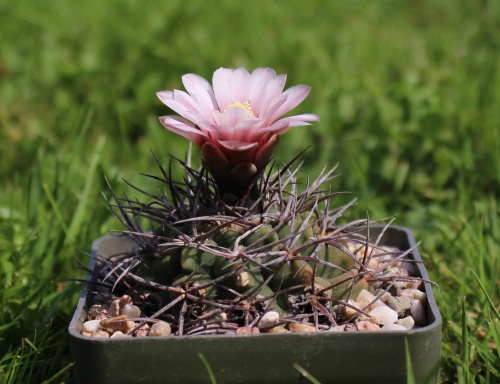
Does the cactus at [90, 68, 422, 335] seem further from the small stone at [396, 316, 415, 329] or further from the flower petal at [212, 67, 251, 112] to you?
the small stone at [396, 316, 415, 329]

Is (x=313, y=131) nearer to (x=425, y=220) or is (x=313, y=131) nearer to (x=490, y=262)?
(x=425, y=220)

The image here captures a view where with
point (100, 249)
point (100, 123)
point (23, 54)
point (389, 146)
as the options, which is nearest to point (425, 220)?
point (389, 146)

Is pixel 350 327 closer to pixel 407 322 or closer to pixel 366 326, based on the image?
pixel 366 326

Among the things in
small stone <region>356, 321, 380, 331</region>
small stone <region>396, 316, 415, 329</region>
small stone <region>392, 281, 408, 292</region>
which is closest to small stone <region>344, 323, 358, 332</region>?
small stone <region>356, 321, 380, 331</region>

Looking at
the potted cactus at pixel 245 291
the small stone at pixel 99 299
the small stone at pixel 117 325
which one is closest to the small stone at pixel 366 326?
the potted cactus at pixel 245 291

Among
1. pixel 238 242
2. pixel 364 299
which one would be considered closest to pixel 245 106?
pixel 238 242

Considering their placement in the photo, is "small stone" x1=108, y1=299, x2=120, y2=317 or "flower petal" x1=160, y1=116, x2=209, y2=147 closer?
"flower petal" x1=160, y1=116, x2=209, y2=147
